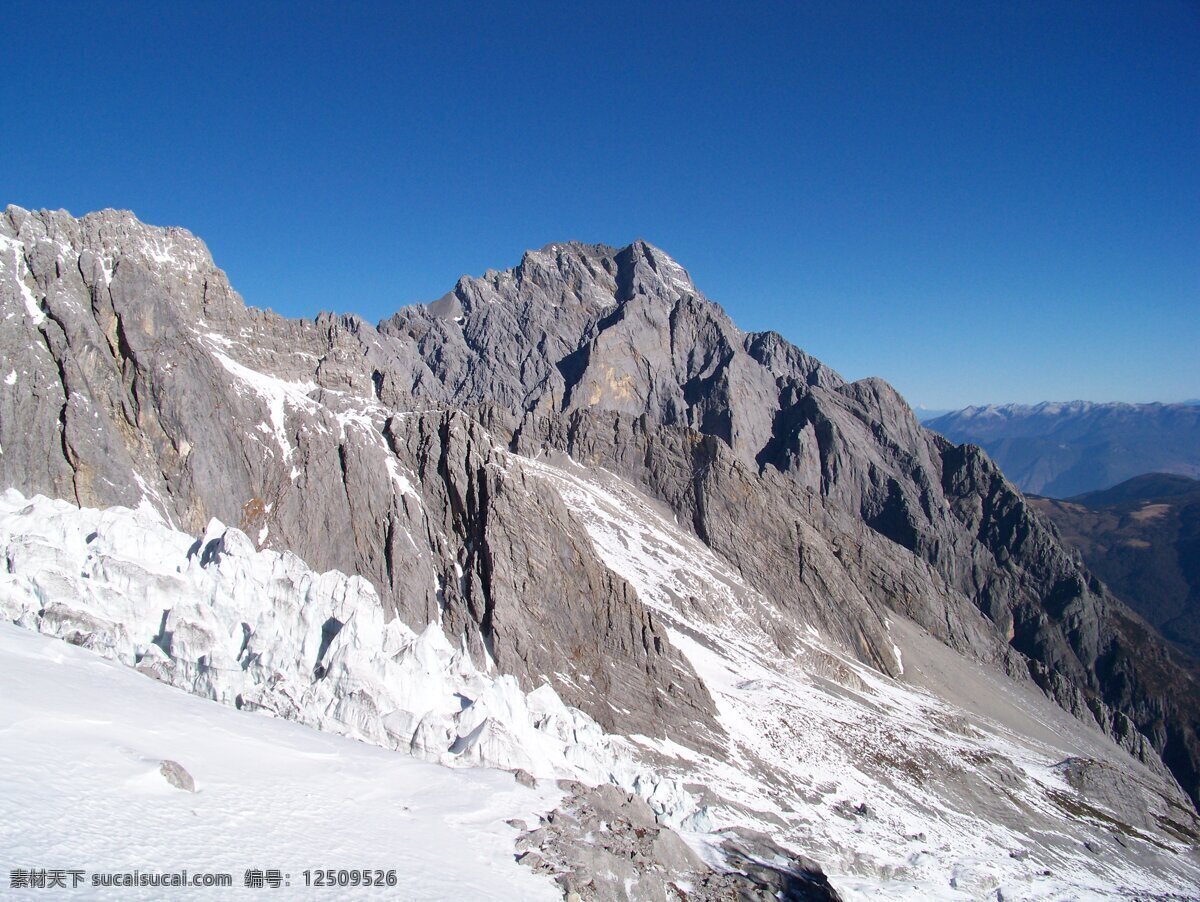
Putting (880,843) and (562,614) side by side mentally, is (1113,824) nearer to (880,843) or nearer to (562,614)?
(880,843)

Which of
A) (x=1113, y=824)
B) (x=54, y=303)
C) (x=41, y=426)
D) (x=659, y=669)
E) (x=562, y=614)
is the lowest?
(x=1113, y=824)

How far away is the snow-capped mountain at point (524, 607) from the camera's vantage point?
86.5 feet

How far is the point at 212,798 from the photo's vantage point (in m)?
15.1

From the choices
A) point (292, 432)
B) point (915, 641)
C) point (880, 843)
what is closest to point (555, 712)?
point (880, 843)

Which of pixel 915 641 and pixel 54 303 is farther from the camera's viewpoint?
pixel 915 641

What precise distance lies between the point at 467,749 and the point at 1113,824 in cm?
5700

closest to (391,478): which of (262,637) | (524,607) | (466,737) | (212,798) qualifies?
(524,607)

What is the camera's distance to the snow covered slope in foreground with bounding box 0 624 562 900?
12344mm

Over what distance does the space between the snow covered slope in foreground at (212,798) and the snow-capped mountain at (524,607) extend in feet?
7.15

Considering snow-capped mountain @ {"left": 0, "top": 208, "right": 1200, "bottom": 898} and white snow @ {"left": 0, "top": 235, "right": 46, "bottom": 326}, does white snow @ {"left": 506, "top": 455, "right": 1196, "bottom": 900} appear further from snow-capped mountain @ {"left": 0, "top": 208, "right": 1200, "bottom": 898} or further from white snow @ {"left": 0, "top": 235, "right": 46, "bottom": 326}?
white snow @ {"left": 0, "top": 235, "right": 46, "bottom": 326}

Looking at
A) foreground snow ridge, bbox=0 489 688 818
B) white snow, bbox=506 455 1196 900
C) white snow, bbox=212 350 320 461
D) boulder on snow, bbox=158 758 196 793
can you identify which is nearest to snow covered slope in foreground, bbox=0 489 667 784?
foreground snow ridge, bbox=0 489 688 818

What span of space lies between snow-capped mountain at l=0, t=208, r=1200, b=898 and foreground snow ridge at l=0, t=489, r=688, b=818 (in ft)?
0.41

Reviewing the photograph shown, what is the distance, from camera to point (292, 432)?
44469 mm

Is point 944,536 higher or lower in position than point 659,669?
higher
